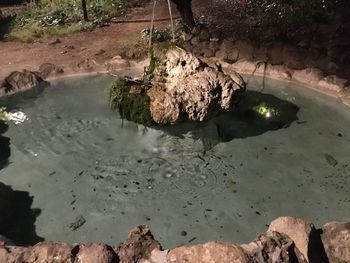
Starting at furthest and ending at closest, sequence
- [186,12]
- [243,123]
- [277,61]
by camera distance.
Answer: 1. [186,12]
2. [277,61]
3. [243,123]

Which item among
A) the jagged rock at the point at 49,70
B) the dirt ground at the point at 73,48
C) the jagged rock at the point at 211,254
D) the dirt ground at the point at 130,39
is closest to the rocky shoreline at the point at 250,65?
the jagged rock at the point at 49,70

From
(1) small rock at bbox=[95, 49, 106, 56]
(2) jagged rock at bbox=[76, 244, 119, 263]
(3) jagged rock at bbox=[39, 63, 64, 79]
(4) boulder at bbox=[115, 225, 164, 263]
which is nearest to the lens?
(2) jagged rock at bbox=[76, 244, 119, 263]

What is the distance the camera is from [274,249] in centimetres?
545

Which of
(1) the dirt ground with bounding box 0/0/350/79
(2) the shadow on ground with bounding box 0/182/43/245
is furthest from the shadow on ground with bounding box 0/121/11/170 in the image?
(1) the dirt ground with bounding box 0/0/350/79

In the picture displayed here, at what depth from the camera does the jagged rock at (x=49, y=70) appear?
1293cm

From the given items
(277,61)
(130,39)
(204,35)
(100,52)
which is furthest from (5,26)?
(277,61)

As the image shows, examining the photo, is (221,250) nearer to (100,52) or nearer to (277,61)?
(277,61)

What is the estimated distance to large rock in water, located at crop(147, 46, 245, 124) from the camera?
368 inches

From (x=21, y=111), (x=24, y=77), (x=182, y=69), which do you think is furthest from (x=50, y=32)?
(x=182, y=69)

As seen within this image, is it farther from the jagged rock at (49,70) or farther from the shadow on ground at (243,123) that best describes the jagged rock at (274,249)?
the jagged rock at (49,70)

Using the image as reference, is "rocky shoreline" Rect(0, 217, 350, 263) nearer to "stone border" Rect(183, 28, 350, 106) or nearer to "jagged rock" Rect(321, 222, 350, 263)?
"jagged rock" Rect(321, 222, 350, 263)

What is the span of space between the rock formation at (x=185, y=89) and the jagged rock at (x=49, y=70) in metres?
4.30

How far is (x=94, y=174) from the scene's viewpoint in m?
8.91

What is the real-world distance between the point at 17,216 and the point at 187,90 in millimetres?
4081
